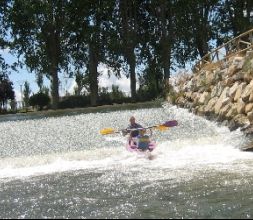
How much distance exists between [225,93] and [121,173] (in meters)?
8.87

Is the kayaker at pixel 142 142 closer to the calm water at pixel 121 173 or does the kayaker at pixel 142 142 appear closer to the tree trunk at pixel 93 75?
the calm water at pixel 121 173

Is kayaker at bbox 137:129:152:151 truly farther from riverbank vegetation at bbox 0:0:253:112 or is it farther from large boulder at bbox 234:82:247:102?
riverbank vegetation at bbox 0:0:253:112

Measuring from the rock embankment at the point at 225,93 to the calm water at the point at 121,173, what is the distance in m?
0.52

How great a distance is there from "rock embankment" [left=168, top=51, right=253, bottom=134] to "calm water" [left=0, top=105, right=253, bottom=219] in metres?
0.52

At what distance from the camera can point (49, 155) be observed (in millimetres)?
15578

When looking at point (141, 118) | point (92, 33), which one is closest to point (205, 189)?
point (141, 118)

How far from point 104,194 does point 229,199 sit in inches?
89.4

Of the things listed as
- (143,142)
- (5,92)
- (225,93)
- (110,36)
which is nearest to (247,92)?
(225,93)

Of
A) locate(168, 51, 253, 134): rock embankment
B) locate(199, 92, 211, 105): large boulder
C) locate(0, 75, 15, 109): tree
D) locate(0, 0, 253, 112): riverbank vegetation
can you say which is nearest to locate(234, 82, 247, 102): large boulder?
locate(168, 51, 253, 134): rock embankment

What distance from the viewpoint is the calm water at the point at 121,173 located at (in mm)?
8180

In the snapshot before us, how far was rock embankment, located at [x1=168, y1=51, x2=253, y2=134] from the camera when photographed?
1658cm

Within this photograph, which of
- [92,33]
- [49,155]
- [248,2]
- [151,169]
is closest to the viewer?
[151,169]

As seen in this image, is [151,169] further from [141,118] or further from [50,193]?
[141,118]

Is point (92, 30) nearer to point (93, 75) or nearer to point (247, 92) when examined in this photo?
point (93, 75)
